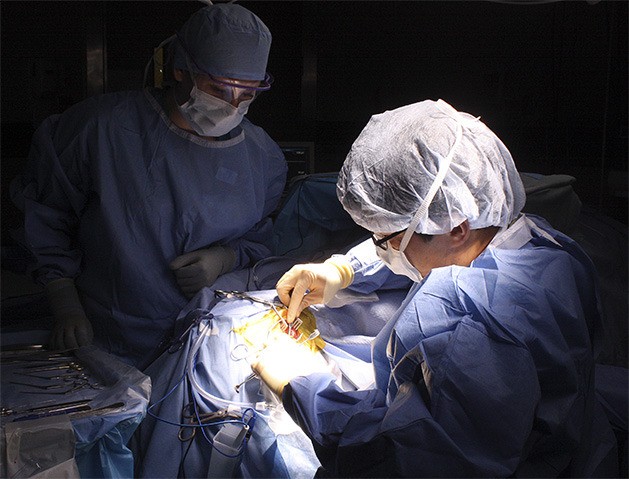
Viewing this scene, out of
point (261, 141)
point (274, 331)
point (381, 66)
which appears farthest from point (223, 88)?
point (381, 66)

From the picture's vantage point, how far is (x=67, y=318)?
213 cm

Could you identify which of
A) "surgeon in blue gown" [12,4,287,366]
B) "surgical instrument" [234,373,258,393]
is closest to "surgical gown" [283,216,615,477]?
"surgical instrument" [234,373,258,393]

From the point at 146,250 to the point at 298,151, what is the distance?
994 mm

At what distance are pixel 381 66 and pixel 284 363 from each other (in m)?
1.94

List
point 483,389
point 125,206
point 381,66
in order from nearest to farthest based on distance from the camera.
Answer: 1. point 483,389
2. point 125,206
3. point 381,66

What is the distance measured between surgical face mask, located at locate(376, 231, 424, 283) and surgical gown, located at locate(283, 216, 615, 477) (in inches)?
4.9

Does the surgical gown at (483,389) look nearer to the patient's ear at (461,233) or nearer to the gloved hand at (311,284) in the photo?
the patient's ear at (461,233)

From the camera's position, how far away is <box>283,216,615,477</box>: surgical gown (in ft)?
4.19

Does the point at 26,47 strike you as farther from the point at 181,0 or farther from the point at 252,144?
the point at 252,144

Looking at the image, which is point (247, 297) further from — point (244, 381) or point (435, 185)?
point (435, 185)

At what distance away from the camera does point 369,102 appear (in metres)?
3.19

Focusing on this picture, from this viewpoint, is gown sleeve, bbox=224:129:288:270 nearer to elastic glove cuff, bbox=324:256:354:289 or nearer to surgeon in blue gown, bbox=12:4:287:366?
surgeon in blue gown, bbox=12:4:287:366

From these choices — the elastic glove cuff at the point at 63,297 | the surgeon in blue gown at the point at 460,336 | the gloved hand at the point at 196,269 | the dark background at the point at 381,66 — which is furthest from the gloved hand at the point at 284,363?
the dark background at the point at 381,66

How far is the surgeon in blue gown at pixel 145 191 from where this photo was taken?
2.18 metres
